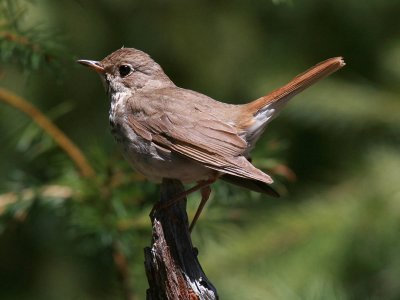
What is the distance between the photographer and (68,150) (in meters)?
5.54

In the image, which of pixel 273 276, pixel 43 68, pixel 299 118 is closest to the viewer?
pixel 43 68

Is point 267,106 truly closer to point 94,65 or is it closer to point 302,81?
point 302,81

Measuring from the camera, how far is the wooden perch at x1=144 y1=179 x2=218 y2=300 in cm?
411

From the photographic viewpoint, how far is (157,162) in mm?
4863

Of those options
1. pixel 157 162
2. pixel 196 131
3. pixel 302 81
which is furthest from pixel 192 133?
pixel 302 81

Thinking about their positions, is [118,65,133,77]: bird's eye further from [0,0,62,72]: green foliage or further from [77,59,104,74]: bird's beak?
[0,0,62,72]: green foliage

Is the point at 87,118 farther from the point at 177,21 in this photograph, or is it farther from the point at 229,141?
the point at 229,141

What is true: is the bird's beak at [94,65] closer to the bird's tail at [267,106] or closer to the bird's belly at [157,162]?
the bird's belly at [157,162]

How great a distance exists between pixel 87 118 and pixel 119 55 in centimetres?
244

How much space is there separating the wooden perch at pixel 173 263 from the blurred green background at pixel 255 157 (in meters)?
0.92

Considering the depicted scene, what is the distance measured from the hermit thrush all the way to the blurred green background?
45cm

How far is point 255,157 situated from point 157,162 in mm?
848

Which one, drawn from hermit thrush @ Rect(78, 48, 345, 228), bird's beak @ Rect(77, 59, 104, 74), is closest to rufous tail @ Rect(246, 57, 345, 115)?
hermit thrush @ Rect(78, 48, 345, 228)

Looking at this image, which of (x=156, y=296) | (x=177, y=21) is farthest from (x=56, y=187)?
(x=177, y=21)
